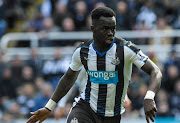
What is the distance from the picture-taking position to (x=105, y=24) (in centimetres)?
613

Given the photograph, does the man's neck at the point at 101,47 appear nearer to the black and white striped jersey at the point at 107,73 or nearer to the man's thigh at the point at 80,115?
the black and white striped jersey at the point at 107,73

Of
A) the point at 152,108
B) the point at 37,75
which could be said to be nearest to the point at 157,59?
the point at 37,75

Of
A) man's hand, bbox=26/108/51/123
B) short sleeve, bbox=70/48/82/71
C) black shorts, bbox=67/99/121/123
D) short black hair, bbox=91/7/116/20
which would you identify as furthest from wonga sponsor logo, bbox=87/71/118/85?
man's hand, bbox=26/108/51/123

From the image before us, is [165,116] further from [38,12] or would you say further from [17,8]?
[17,8]

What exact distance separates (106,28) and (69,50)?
7.53 metres

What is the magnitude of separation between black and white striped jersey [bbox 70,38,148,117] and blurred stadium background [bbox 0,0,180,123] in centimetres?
547

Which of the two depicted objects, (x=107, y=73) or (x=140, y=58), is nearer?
(x=140, y=58)

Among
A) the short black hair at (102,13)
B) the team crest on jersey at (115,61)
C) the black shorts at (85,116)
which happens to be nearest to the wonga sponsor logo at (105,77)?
the team crest on jersey at (115,61)

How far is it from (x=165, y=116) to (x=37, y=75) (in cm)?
379

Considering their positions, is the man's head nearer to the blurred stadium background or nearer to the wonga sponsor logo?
the wonga sponsor logo

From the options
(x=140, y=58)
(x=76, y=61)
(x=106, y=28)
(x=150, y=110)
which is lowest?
(x=150, y=110)

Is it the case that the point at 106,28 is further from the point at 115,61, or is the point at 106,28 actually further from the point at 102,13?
the point at 115,61

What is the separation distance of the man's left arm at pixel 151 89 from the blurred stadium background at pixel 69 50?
600cm

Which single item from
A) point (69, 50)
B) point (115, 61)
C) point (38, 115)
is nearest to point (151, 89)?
point (115, 61)
